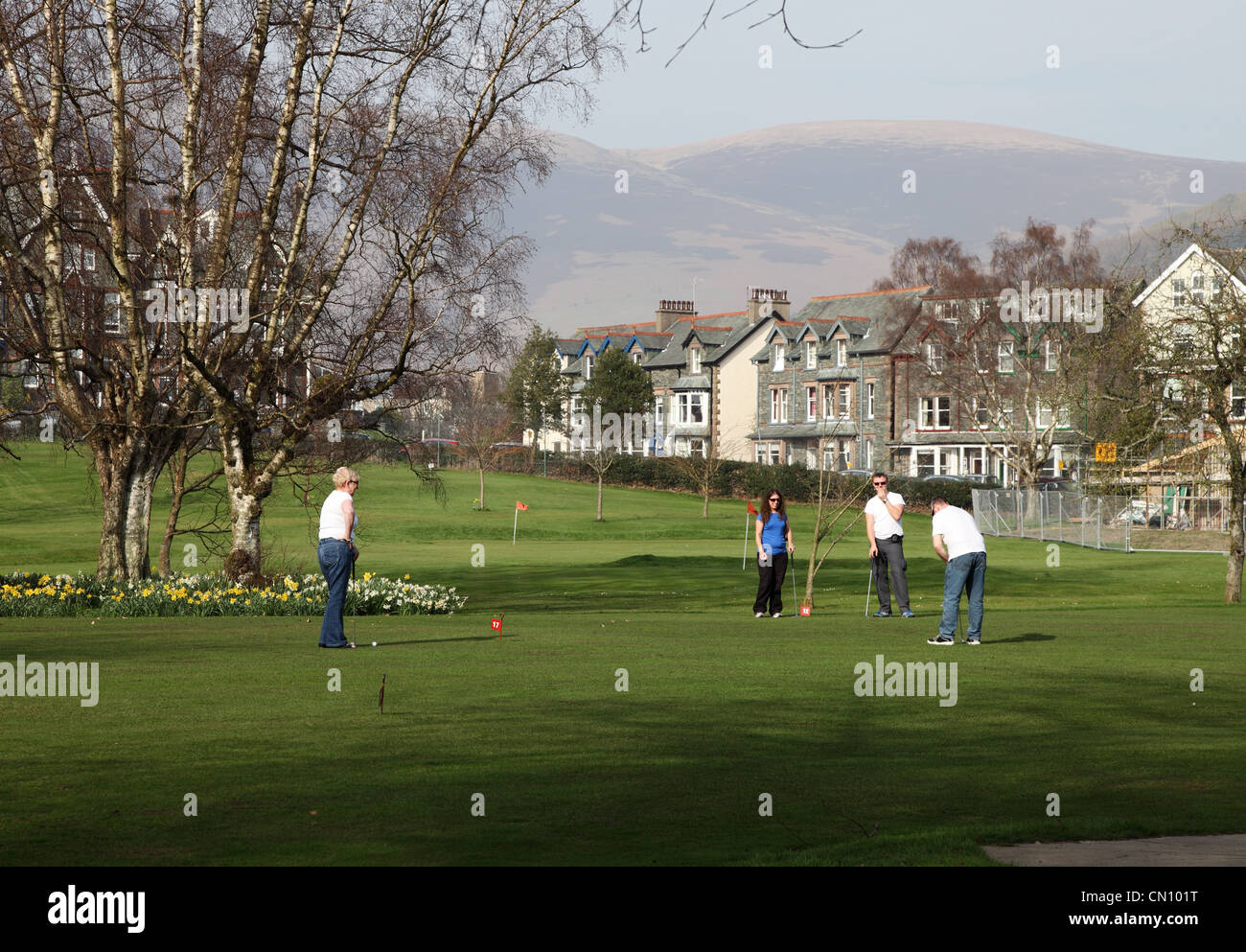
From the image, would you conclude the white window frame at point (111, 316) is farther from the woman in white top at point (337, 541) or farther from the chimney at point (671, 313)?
the chimney at point (671, 313)

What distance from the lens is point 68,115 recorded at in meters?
25.2

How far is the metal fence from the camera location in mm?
48500

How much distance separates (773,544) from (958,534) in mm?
4947

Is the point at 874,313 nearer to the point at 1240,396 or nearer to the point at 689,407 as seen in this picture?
the point at 689,407

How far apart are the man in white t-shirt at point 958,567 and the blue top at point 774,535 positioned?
4513 mm

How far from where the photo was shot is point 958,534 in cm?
1708

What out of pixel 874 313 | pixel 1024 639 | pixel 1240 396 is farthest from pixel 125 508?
pixel 874 313

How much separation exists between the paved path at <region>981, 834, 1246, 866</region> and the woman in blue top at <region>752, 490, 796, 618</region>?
1425 cm

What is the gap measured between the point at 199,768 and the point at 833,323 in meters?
82.9

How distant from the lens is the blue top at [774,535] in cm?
2164

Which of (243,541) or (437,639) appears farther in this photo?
(243,541)

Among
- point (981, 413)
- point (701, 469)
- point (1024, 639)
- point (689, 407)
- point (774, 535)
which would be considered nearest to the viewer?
point (1024, 639)

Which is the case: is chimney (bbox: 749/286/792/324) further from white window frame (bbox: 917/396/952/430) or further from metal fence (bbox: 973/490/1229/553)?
metal fence (bbox: 973/490/1229/553)

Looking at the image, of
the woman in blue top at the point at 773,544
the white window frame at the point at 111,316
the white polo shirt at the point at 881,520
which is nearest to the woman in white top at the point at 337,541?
the woman in blue top at the point at 773,544
